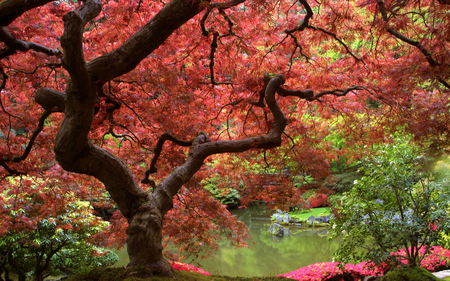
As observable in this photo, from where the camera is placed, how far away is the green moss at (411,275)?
3.02 meters

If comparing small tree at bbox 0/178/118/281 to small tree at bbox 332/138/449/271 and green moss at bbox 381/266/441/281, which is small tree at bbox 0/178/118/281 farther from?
green moss at bbox 381/266/441/281

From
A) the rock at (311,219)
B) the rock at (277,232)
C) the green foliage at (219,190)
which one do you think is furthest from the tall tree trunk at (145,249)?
the rock at (311,219)

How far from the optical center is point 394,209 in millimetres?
3387

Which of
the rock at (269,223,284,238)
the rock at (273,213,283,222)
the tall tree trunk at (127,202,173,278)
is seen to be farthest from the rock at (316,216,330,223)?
the tall tree trunk at (127,202,173,278)

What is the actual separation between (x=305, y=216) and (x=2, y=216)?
10657 millimetres

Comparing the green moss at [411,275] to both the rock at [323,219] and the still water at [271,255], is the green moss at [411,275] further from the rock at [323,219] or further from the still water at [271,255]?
the rock at [323,219]

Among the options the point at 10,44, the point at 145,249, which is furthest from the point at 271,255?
the point at 10,44

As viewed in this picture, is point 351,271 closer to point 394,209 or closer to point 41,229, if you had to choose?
point 394,209

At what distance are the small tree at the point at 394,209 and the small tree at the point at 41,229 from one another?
3.75 metres

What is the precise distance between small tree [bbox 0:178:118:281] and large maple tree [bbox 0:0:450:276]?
39 cm

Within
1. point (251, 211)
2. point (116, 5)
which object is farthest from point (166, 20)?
point (251, 211)

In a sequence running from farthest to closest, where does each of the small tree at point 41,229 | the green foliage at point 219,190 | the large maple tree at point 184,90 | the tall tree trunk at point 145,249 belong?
→ the green foliage at point 219,190, the small tree at point 41,229, the tall tree trunk at point 145,249, the large maple tree at point 184,90

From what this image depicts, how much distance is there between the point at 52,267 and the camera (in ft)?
17.7

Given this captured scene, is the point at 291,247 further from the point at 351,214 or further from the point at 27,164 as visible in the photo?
the point at 27,164
